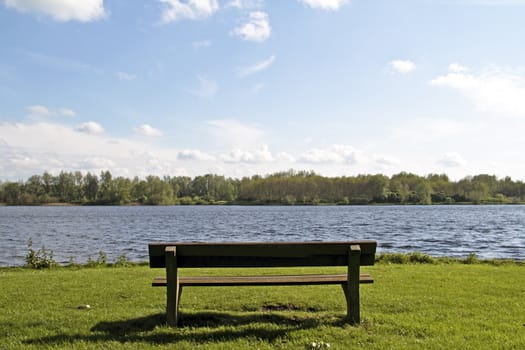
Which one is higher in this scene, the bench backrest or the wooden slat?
the bench backrest

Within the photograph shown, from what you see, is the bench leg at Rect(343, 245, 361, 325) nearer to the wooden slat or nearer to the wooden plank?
the wooden slat

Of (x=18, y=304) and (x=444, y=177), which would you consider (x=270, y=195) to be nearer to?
(x=444, y=177)

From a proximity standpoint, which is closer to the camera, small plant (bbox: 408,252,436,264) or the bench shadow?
the bench shadow

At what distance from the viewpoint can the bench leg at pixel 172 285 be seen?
6402 mm

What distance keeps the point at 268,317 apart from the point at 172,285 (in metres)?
1.69

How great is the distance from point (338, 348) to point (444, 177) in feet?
660

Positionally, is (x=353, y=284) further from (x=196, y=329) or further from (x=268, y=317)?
(x=196, y=329)

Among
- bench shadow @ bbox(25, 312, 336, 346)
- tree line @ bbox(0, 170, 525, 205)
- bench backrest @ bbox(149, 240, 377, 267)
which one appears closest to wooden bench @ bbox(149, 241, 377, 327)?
bench backrest @ bbox(149, 240, 377, 267)

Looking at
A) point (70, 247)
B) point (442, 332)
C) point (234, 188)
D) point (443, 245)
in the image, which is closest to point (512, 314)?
point (442, 332)

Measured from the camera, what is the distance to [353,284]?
6668 mm

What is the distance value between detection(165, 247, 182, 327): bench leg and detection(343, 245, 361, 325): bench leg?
2596 millimetres

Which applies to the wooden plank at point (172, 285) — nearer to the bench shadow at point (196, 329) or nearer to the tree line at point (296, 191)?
the bench shadow at point (196, 329)

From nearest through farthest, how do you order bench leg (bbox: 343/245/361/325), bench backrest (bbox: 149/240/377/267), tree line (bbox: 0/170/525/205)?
bench backrest (bbox: 149/240/377/267) → bench leg (bbox: 343/245/361/325) → tree line (bbox: 0/170/525/205)

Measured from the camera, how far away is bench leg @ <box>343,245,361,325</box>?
652 centimetres
